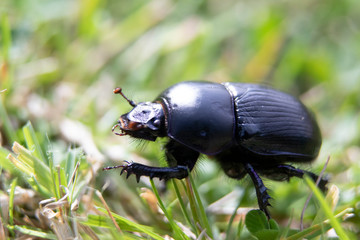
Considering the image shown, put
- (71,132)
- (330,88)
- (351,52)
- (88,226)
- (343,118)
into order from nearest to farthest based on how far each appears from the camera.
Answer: (88,226) → (71,132) → (343,118) → (330,88) → (351,52)

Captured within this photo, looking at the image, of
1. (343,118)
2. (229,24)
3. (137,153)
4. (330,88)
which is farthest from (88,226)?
(229,24)

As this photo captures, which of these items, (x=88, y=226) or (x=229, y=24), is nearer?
(x=88, y=226)

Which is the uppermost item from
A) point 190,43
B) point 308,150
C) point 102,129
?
point 190,43

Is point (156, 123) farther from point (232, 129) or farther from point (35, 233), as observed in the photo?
point (35, 233)

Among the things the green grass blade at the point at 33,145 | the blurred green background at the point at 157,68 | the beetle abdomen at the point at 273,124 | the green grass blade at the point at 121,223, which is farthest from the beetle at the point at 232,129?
the green grass blade at the point at 33,145

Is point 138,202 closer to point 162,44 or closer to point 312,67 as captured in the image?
point 162,44

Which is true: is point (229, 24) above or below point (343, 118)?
above

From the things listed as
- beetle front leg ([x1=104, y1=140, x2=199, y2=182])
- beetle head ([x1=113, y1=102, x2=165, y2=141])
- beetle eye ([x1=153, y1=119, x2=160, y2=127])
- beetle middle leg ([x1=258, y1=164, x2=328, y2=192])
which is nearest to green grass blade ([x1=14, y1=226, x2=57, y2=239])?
beetle front leg ([x1=104, y1=140, x2=199, y2=182])

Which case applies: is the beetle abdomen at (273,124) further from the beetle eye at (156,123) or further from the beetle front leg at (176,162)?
the beetle eye at (156,123)
